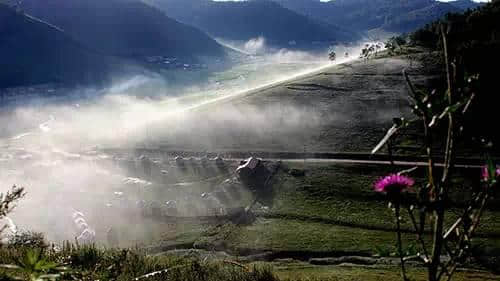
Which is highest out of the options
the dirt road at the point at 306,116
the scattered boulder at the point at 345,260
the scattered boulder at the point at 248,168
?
the dirt road at the point at 306,116

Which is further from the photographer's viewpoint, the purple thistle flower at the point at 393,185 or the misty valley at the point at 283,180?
the misty valley at the point at 283,180

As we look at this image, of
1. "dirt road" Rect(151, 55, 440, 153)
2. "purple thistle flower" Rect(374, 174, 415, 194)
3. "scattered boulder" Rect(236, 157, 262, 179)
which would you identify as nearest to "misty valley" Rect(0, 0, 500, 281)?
"purple thistle flower" Rect(374, 174, 415, 194)

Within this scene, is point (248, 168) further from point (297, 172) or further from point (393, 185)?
point (393, 185)

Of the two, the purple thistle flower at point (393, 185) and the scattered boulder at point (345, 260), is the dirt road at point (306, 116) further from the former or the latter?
the purple thistle flower at point (393, 185)

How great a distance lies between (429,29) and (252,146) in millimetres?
69814

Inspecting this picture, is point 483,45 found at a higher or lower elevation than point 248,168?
higher

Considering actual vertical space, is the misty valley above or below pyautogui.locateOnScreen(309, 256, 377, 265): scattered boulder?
above

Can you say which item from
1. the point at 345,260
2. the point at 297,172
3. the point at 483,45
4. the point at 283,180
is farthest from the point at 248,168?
the point at 483,45

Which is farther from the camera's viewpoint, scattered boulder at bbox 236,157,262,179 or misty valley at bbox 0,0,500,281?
scattered boulder at bbox 236,157,262,179

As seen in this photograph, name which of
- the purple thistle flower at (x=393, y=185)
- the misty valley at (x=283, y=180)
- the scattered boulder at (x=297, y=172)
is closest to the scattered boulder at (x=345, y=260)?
the misty valley at (x=283, y=180)

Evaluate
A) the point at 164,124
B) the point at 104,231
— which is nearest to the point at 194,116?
the point at 164,124

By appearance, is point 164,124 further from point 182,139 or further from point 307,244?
point 307,244

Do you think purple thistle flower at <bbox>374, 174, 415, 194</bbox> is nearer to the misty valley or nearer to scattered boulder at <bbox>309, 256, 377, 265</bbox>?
the misty valley

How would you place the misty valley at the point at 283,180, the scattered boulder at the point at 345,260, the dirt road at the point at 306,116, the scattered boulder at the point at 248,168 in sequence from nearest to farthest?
the misty valley at the point at 283,180, the scattered boulder at the point at 345,260, the scattered boulder at the point at 248,168, the dirt road at the point at 306,116
